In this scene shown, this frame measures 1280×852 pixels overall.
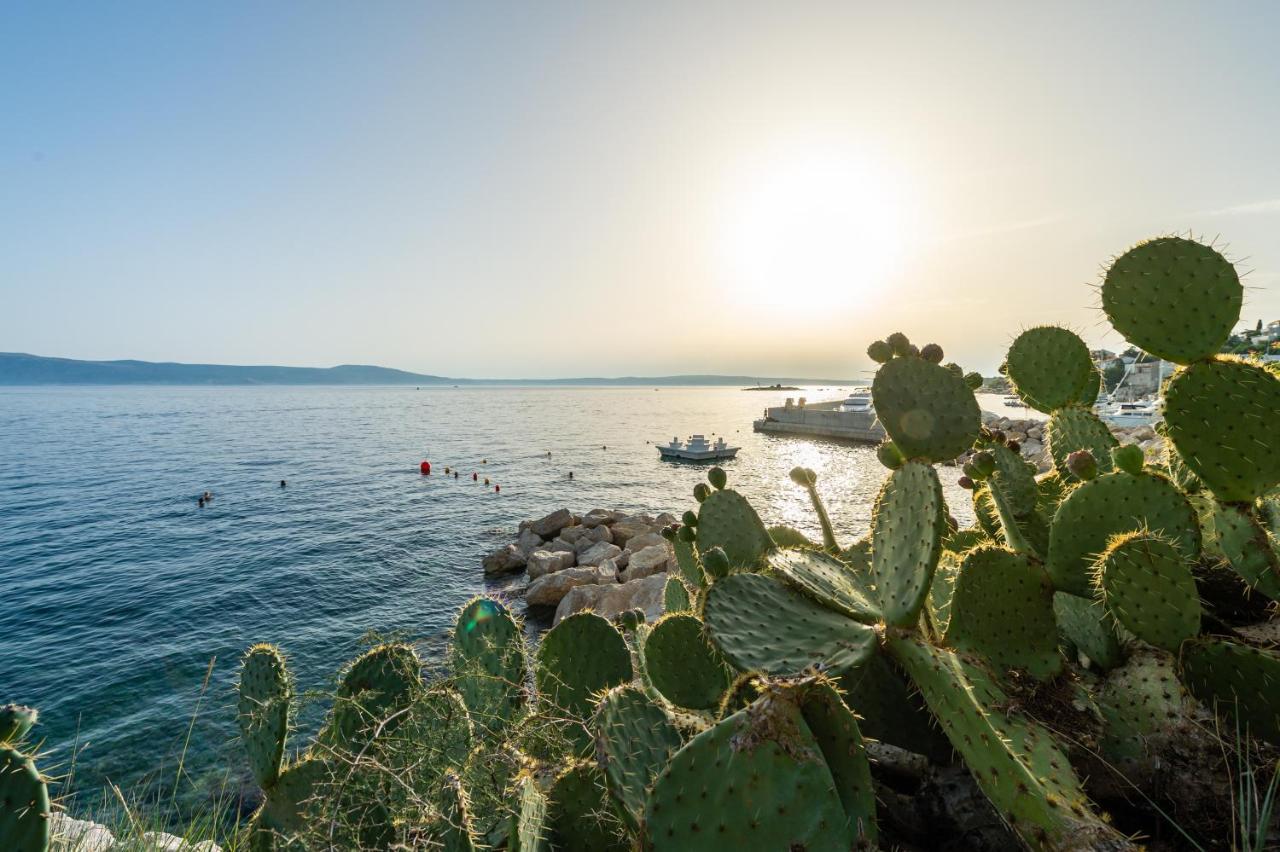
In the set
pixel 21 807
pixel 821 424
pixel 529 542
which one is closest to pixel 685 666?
pixel 21 807

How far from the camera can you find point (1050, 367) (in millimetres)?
2861

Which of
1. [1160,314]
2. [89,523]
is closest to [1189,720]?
[1160,314]

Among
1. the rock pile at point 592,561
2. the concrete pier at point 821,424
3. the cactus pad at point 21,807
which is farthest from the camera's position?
the concrete pier at point 821,424

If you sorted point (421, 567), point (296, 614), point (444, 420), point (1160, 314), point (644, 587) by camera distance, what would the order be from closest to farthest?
point (1160, 314)
point (644, 587)
point (296, 614)
point (421, 567)
point (444, 420)

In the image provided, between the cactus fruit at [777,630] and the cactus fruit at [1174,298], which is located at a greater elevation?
the cactus fruit at [1174,298]

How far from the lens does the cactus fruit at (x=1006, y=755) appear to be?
3.54ft

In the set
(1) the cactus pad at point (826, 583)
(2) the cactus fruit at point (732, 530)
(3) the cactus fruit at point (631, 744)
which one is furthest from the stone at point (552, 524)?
(3) the cactus fruit at point (631, 744)

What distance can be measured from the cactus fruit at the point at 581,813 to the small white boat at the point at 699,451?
109ft

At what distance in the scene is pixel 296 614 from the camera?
44.5ft

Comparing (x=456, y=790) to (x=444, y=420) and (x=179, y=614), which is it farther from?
(x=444, y=420)

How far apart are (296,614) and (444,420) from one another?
6764cm

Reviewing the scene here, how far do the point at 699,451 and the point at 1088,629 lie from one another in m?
33.7

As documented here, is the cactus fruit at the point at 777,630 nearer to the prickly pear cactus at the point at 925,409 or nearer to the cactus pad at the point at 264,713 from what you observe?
the prickly pear cactus at the point at 925,409

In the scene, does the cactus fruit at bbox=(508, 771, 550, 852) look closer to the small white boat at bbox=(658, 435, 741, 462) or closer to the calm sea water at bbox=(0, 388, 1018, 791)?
the calm sea water at bbox=(0, 388, 1018, 791)
